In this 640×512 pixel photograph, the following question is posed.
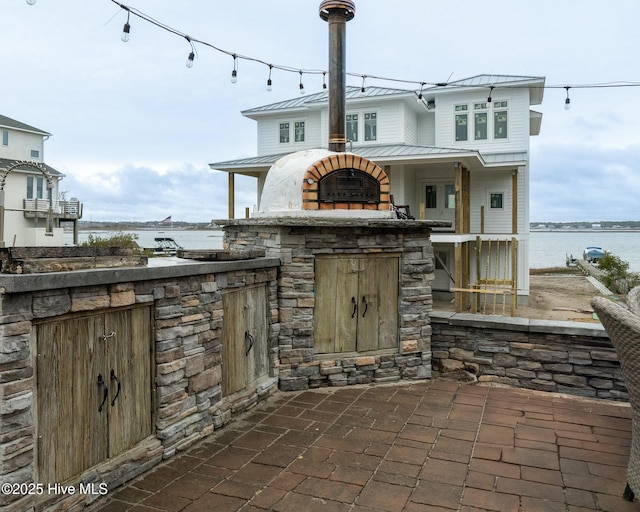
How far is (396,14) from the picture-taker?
7.74 meters

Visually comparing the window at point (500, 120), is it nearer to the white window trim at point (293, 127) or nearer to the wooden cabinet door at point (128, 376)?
the white window trim at point (293, 127)

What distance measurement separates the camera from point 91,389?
11.0ft

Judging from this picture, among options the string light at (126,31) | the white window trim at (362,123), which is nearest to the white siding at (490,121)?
the white window trim at (362,123)

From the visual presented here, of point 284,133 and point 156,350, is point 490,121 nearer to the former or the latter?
point 284,133

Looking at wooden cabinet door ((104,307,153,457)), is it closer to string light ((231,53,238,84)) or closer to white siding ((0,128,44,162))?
string light ((231,53,238,84))

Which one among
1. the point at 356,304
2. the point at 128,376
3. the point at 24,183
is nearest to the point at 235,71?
the point at 356,304

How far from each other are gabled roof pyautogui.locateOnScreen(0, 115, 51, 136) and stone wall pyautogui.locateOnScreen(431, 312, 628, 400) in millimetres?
24670

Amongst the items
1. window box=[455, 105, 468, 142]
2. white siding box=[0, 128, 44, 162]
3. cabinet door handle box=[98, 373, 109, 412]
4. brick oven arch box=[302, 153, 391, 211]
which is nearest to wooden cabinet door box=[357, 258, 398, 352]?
brick oven arch box=[302, 153, 391, 211]

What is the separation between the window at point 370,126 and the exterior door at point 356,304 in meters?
9.62

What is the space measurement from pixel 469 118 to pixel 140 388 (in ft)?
43.4

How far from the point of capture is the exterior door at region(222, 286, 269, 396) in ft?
15.7

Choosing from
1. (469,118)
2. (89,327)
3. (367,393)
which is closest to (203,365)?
(89,327)

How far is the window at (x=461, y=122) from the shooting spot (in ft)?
48.1

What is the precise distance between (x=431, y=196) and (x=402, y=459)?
1216cm
